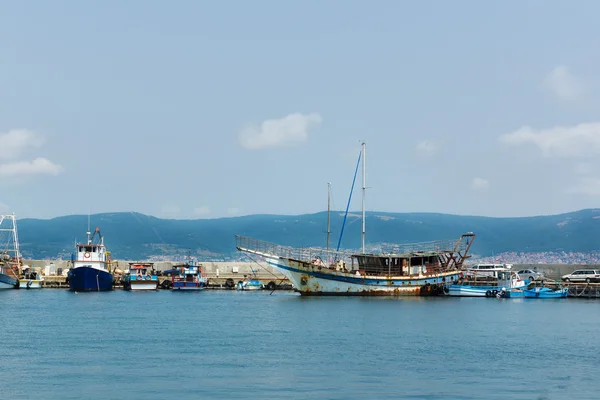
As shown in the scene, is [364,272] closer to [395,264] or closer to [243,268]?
[395,264]

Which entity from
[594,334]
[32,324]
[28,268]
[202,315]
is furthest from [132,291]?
[594,334]

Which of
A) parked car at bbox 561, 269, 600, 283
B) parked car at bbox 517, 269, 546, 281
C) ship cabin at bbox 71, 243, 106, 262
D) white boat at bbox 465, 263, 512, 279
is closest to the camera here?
white boat at bbox 465, 263, 512, 279

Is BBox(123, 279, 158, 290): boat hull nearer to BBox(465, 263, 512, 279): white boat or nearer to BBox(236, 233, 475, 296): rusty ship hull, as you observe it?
BBox(236, 233, 475, 296): rusty ship hull

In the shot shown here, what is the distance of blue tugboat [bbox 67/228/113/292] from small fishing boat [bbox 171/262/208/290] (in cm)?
668

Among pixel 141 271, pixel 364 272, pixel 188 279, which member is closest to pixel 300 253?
pixel 364 272

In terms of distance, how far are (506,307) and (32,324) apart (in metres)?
33.1

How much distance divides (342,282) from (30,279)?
123 feet

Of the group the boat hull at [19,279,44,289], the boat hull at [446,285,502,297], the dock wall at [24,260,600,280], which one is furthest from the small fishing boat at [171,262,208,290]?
the boat hull at [446,285,502,297]

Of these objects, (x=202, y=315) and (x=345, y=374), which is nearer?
(x=345, y=374)

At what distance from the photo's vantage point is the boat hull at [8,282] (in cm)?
8889

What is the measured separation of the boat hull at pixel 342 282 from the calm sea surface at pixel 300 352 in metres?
7.91

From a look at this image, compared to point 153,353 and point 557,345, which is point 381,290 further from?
point 153,353

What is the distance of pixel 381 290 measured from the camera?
233 ft

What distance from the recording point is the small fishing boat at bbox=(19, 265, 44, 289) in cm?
9200
